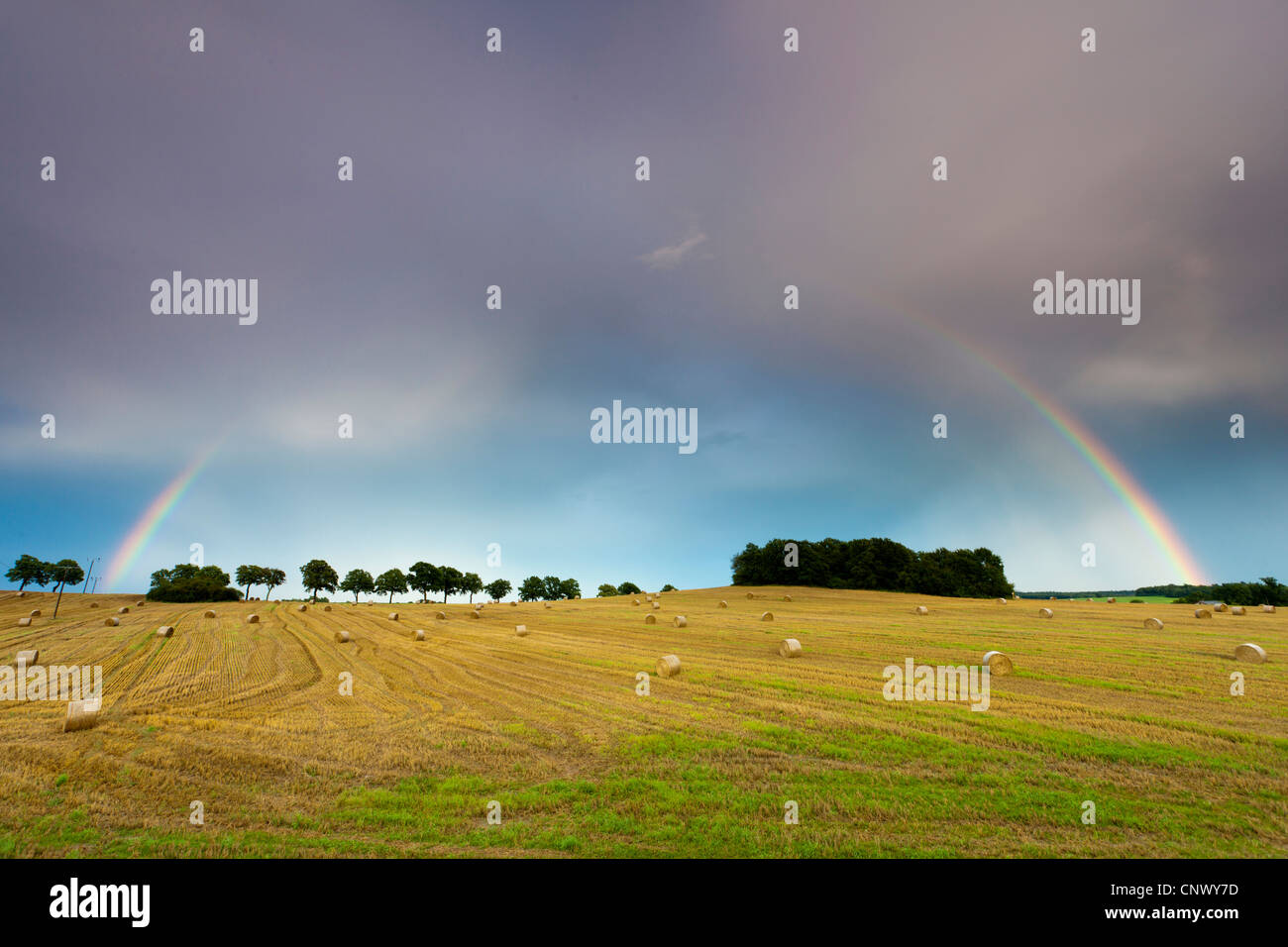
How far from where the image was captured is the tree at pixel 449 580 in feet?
403

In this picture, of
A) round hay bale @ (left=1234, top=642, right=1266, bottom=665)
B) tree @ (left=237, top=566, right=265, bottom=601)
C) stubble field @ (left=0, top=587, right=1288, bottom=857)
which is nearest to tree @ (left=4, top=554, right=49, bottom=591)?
tree @ (left=237, top=566, right=265, bottom=601)

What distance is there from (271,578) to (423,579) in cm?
3435

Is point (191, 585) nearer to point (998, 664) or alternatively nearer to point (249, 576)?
point (249, 576)

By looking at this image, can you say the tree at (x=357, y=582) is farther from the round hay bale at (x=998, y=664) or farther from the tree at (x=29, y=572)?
the round hay bale at (x=998, y=664)

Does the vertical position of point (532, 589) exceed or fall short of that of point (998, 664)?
it falls short

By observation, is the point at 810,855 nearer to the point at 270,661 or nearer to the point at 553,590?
the point at 270,661

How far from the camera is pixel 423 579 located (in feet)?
396

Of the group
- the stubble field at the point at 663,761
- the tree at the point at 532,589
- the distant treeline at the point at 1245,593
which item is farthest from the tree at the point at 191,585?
the distant treeline at the point at 1245,593

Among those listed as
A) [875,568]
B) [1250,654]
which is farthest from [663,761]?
[875,568]

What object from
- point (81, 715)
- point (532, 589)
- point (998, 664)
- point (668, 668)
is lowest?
point (532, 589)
